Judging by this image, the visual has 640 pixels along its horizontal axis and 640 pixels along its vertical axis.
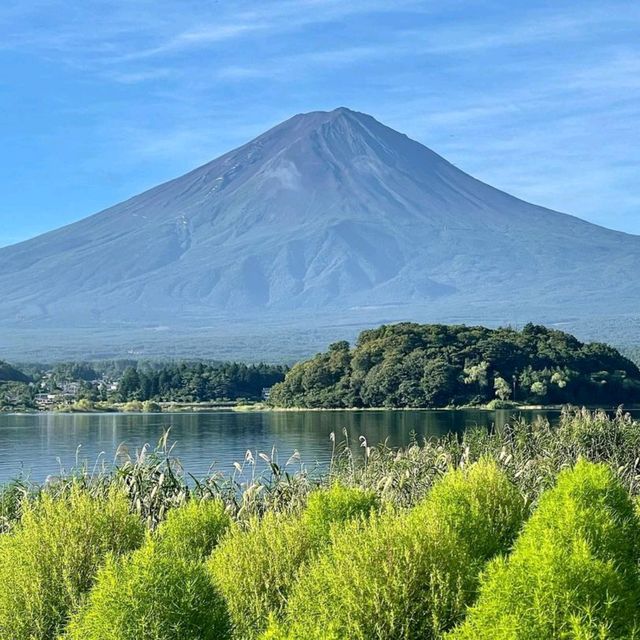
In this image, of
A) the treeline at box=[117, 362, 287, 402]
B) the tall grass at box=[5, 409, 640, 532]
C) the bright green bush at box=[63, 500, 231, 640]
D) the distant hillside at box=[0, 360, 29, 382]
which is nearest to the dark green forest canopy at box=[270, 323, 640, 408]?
the treeline at box=[117, 362, 287, 402]

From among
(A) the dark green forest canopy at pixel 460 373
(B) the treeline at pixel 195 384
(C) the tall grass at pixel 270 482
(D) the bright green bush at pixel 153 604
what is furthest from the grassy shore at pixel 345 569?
(B) the treeline at pixel 195 384

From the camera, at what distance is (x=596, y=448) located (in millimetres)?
20484

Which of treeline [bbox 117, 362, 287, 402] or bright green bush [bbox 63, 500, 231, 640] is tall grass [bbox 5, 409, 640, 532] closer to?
bright green bush [bbox 63, 500, 231, 640]

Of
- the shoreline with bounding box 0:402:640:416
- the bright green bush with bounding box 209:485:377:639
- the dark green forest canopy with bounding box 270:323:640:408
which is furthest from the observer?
the dark green forest canopy with bounding box 270:323:640:408

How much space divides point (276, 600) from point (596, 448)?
12.9m

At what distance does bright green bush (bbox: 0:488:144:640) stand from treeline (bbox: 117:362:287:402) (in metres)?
63.0

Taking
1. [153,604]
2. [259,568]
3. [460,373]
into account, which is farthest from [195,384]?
[153,604]

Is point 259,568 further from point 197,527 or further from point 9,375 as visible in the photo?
point 9,375

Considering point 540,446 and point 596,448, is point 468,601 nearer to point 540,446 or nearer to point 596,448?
point 540,446

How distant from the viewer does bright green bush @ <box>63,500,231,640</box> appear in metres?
7.04

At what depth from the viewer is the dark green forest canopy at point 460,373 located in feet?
201

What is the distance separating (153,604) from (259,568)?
5.73ft

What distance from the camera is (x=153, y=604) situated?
7.12 metres

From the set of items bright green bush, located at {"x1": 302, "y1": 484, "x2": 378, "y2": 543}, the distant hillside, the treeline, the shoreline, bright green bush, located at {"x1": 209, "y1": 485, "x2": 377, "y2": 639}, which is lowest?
the shoreline
